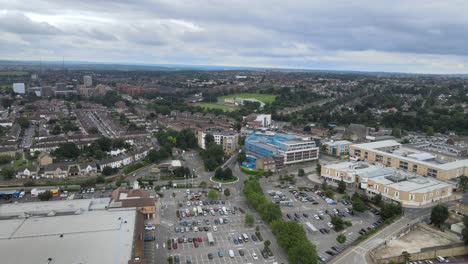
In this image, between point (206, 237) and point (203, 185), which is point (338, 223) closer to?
point (206, 237)

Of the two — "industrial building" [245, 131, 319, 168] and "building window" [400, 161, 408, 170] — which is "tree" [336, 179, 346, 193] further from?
"building window" [400, 161, 408, 170]

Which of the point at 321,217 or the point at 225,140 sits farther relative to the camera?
the point at 225,140

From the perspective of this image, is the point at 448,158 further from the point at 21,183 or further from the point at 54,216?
the point at 21,183

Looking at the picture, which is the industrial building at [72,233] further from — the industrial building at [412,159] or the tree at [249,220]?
the industrial building at [412,159]

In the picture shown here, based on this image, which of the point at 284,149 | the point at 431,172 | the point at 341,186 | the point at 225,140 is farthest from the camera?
the point at 225,140

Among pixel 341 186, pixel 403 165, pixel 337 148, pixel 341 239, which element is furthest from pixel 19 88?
pixel 341 239

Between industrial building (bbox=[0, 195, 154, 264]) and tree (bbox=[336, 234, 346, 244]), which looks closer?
industrial building (bbox=[0, 195, 154, 264])

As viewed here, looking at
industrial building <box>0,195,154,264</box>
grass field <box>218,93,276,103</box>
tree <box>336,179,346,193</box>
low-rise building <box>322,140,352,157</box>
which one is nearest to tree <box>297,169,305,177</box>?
tree <box>336,179,346,193</box>
